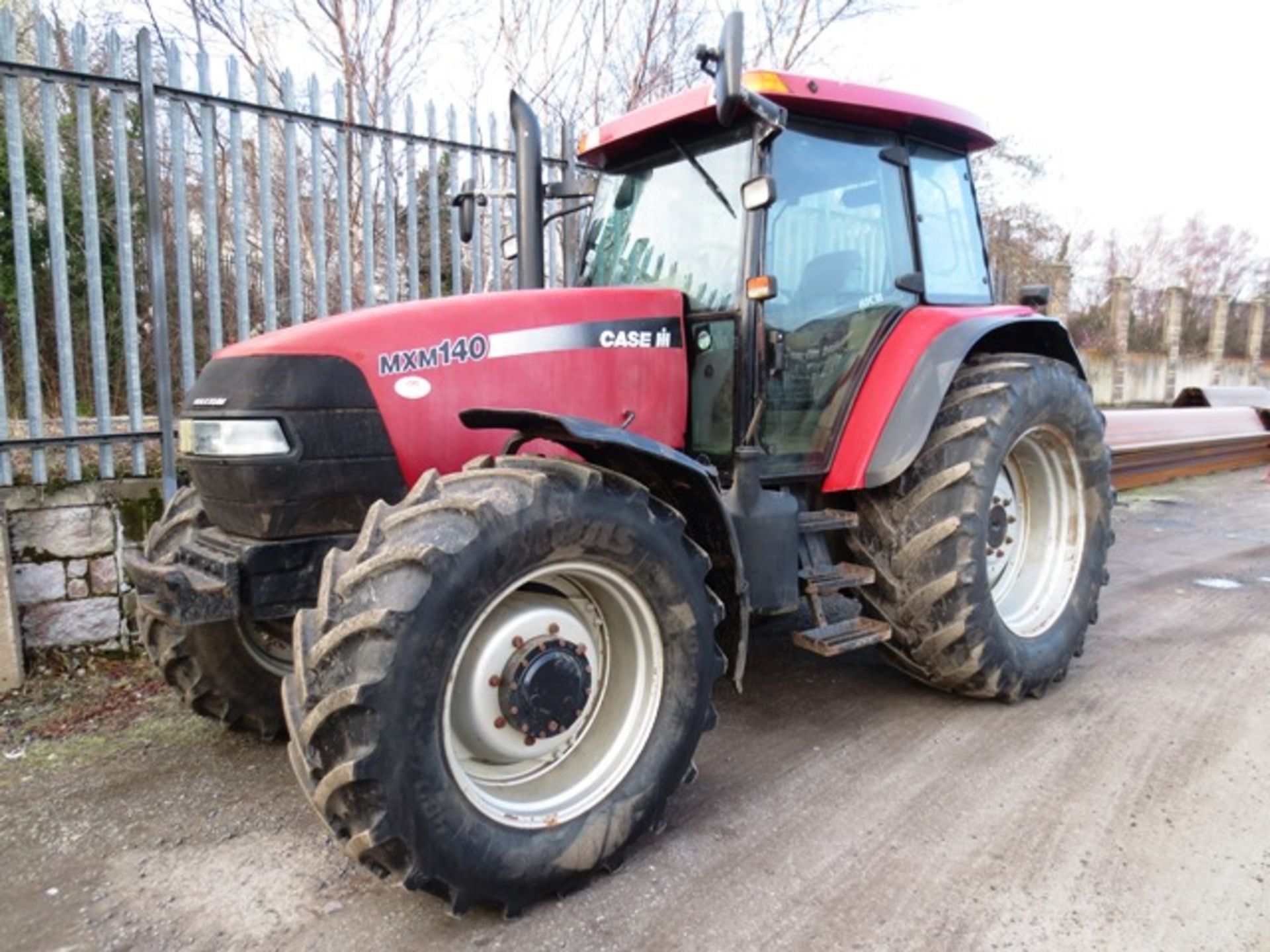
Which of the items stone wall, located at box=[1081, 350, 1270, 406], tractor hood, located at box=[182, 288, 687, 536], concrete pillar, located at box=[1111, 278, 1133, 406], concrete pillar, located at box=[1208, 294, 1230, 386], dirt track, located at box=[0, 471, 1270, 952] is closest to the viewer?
dirt track, located at box=[0, 471, 1270, 952]

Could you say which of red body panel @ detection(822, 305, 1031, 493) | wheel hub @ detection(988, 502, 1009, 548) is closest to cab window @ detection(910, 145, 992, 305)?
red body panel @ detection(822, 305, 1031, 493)

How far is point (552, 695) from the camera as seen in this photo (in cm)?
232

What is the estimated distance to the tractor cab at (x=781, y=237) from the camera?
305cm

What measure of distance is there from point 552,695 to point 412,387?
3.09 feet

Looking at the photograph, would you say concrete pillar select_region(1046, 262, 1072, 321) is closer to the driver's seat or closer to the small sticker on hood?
the driver's seat

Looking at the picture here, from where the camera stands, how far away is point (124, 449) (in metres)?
4.21

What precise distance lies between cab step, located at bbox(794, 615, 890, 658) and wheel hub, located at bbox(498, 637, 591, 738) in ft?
3.23

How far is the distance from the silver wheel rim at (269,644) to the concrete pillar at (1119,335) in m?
19.2

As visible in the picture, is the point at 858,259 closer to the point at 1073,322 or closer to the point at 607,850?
the point at 607,850

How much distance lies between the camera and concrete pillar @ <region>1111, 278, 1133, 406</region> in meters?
18.8

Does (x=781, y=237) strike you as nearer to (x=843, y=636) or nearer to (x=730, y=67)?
(x=730, y=67)

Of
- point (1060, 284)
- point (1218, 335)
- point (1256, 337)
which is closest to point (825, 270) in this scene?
point (1060, 284)

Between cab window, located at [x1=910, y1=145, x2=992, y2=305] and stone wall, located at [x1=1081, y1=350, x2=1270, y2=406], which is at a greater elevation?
cab window, located at [x1=910, y1=145, x2=992, y2=305]

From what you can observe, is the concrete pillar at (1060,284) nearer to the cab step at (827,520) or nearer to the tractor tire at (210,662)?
the cab step at (827,520)
